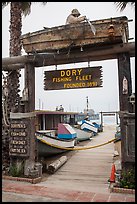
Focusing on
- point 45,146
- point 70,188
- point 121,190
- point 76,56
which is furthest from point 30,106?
point 121,190

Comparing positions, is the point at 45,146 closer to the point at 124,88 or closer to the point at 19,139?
the point at 19,139

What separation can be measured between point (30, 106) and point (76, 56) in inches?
87.2

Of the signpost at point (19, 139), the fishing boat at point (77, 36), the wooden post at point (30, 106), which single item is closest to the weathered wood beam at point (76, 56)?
the fishing boat at point (77, 36)

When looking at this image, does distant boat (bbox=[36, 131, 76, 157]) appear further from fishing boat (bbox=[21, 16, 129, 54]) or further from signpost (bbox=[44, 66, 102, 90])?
fishing boat (bbox=[21, 16, 129, 54])

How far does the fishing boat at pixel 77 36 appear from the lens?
559 cm

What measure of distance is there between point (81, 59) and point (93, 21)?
116cm

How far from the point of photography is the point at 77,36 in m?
6.03

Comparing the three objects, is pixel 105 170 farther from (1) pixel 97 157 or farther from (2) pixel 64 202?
(2) pixel 64 202

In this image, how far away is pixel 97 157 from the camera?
1012cm

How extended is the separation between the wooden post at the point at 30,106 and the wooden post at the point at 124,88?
2831 mm

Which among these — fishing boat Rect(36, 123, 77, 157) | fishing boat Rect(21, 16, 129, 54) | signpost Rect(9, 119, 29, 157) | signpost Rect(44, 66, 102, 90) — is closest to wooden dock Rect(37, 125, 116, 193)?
fishing boat Rect(36, 123, 77, 157)

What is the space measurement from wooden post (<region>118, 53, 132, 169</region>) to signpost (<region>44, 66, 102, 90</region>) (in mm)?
636

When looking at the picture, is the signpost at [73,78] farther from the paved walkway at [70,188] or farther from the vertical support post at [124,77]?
the paved walkway at [70,188]

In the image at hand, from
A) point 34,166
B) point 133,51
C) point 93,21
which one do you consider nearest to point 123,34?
point 133,51
